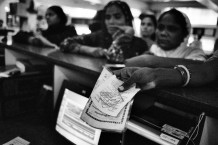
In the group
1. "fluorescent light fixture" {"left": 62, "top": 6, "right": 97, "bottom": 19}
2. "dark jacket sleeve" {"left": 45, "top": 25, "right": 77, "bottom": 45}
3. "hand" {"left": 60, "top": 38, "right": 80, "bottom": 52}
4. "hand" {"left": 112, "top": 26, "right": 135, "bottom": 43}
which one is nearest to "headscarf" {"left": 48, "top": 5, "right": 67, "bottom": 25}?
"dark jacket sleeve" {"left": 45, "top": 25, "right": 77, "bottom": 45}

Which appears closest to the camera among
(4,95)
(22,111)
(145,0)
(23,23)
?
(4,95)

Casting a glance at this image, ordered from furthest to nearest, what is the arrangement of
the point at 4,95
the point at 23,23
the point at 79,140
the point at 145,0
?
the point at 145,0, the point at 23,23, the point at 4,95, the point at 79,140

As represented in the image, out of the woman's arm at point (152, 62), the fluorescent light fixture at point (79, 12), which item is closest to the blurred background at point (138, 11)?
the fluorescent light fixture at point (79, 12)

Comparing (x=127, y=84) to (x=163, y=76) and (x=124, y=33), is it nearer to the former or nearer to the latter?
(x=163, y=76)

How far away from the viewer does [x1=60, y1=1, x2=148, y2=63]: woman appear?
3.98 ft

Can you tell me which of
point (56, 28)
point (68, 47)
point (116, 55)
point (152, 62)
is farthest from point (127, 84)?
point (56, 28)

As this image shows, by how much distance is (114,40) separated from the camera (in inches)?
54.2

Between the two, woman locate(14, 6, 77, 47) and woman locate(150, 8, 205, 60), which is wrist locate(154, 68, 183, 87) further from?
woman locate(14, 6, 77, 47)

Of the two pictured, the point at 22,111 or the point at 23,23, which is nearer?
the point at 22,111

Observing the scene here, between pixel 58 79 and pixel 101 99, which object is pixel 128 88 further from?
pixel 58 79

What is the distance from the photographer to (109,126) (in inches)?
26.2

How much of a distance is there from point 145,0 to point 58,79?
9582mm

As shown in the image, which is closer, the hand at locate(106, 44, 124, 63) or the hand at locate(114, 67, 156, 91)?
the hand at locate(114, 67, 156, 91)

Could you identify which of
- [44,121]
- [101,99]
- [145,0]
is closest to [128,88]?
[101,99]
